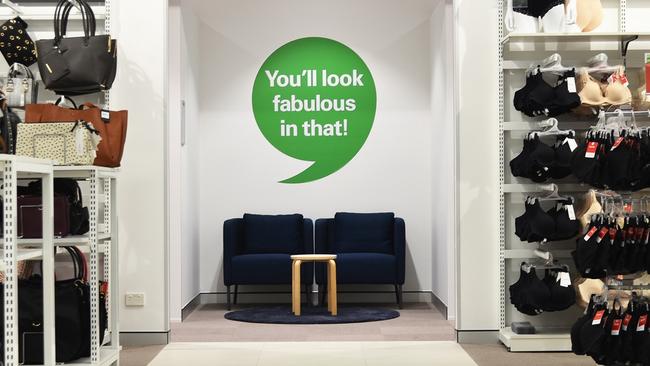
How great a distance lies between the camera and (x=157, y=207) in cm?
623

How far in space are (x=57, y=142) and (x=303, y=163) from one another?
4.49 m

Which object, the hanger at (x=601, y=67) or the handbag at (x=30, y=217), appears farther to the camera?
the hanger at (x=601, y=67)

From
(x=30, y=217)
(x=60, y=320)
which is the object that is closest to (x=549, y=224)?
(x=60, y=320)

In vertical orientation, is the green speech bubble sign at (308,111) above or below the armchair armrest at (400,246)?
above

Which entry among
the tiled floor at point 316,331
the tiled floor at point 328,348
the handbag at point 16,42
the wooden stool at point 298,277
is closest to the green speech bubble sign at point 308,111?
the wooden stool at point 298,277

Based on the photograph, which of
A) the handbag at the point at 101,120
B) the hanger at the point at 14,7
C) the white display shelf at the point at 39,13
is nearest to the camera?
the handbag at the point at 101,120

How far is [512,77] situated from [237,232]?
3.37 metres

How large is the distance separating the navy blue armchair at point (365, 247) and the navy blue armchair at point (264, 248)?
0.57ft

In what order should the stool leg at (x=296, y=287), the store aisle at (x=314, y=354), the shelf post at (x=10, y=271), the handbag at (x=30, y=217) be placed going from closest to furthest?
the shelf post at (x=10, y=271)
the handbag at (x=30, y=217)
the store aisle at (x=314, y=354)
the stool leg at (x=296, y=287)

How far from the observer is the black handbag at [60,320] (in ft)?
14.8

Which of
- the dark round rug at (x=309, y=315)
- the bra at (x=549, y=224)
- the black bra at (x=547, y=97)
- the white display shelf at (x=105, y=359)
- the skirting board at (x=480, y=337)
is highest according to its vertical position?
the black bra at (x=547, y=97)

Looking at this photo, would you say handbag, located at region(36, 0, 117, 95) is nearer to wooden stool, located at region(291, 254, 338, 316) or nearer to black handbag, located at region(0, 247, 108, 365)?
black handbag, located at region(0, 247, 108, 365)

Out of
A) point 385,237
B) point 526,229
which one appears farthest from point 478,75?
point 385,237

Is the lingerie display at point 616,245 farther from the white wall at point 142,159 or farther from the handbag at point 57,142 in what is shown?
the white wall at point 142,159
